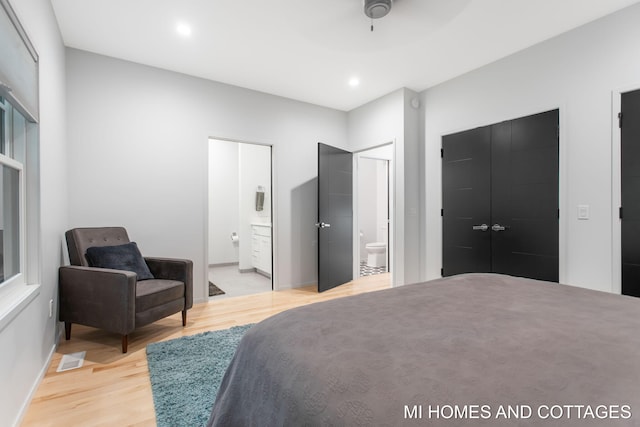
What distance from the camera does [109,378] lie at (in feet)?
6.91

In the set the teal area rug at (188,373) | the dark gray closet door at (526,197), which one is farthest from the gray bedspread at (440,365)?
the dark gray closet door at (526,197)

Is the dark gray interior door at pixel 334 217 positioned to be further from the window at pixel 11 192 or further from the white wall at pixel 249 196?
the window at pixel 11 192

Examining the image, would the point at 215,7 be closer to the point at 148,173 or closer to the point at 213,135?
the point at 213,135

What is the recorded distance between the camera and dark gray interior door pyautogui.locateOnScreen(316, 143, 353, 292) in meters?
4.38

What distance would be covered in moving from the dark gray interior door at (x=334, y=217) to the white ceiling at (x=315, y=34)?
3.87 feet

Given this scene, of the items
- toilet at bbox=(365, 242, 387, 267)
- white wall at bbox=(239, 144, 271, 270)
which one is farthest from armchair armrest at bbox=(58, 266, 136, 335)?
toilet at bbox=(365, 242, 387, 267)

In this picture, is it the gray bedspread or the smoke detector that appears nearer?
the gray bedspread

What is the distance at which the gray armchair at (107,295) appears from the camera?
2.41m

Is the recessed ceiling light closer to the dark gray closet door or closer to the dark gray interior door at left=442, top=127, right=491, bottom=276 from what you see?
the dark gray interior door at left=442, top=127, right=491, bottom=276

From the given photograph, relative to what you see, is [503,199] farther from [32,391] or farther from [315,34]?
[32,391]

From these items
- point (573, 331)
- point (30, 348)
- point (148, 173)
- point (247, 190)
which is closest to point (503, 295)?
point (573, 331)

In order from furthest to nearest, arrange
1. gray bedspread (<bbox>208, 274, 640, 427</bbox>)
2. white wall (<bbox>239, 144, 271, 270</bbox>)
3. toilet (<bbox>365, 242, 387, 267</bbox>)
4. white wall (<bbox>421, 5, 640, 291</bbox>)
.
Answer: toilet (<bbox>365, 242, 387, 267</bbox>)
white wall (<bbox>239, 144, 271, 270</bbox>)
white wall (<bbox>421, 5, 640, 291</bbox>)
gray bedspread (<bbox>208, 274, 640, 427</bbox>)

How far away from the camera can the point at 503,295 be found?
4.95ft

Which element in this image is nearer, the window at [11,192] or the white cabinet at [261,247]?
the window at [11,192]
